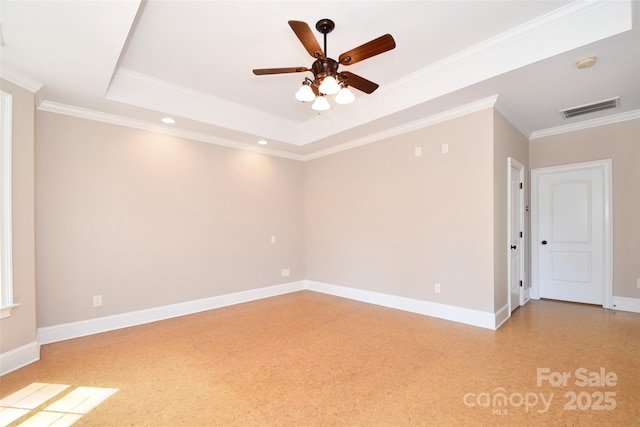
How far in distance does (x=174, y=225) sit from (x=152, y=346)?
5.41 feet

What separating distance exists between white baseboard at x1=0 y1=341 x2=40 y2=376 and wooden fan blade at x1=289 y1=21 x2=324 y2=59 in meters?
3.54

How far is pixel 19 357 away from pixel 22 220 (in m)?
1.23

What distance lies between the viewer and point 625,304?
4016 millimetres

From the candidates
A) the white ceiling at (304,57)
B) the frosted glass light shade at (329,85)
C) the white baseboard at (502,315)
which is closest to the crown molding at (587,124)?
the white ceiling at (304,57)

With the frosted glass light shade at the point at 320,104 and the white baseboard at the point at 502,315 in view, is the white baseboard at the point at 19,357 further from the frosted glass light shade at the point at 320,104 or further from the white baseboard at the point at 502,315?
the white baseboard at the point at 502,315

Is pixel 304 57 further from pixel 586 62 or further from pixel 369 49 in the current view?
pixel 586 62

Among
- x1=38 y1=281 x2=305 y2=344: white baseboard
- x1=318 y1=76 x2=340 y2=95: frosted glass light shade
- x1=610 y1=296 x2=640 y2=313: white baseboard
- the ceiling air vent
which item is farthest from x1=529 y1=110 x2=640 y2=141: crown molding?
x1=38 y1=281 x2=305 y2=344: white baseboard

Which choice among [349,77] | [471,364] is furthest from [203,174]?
[471,364]

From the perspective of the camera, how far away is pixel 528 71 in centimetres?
278

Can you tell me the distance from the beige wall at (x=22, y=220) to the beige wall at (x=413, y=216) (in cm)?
390

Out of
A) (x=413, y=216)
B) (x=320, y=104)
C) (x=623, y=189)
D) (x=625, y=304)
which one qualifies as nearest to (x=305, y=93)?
(x=320, y=104)

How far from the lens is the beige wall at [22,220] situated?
103 inches

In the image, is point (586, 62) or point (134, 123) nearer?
point (586, 62)

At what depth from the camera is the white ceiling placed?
7.50 ft
